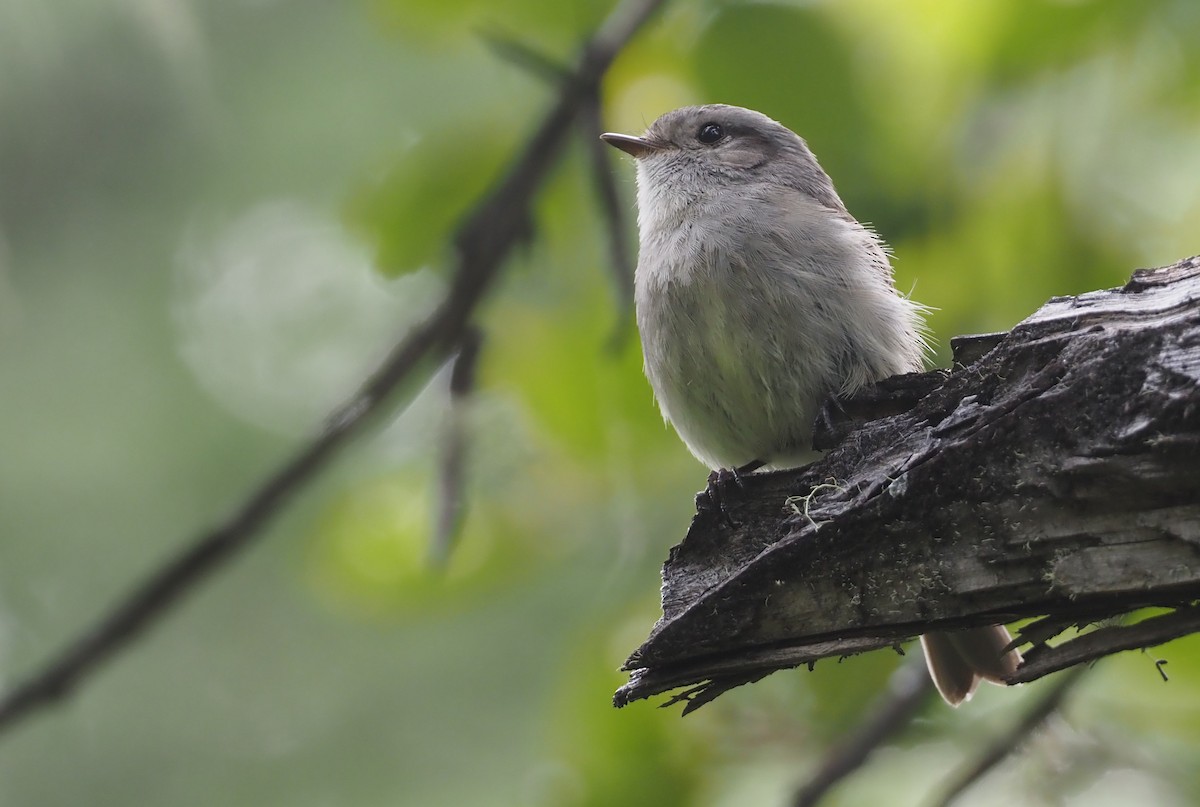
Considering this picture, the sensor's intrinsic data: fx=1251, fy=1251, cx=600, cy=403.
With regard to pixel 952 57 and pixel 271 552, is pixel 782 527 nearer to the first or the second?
pixel 952 57

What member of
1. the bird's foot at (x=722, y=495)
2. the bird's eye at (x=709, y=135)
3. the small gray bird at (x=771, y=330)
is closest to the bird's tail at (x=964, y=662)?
the small gray bird at (x=771, y=330)

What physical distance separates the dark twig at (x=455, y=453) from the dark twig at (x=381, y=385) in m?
0.12

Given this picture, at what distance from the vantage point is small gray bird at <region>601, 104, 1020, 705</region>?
3768 mm

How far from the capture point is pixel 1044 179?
3932mm

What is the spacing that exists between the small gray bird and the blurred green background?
19 centimetres

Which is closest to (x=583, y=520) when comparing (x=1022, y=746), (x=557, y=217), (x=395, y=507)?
(x=395, y=507)

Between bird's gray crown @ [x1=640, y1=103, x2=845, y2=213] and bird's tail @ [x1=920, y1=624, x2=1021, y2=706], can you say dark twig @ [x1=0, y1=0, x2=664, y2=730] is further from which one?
bird's tail @ [x1=920, y1=624, x2=1021, y2=706]

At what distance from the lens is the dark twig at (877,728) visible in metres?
3.74

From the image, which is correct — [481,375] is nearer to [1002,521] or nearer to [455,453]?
[455,453]

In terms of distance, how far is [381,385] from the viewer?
3.97 m

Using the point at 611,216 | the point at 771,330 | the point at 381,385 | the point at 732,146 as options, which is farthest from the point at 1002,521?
the point at 732,146

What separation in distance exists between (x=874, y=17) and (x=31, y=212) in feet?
10.6

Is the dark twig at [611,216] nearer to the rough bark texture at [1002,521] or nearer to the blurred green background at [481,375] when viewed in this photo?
the blurred green background at [481,375]

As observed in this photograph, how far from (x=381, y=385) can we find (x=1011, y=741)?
2.22 metres
